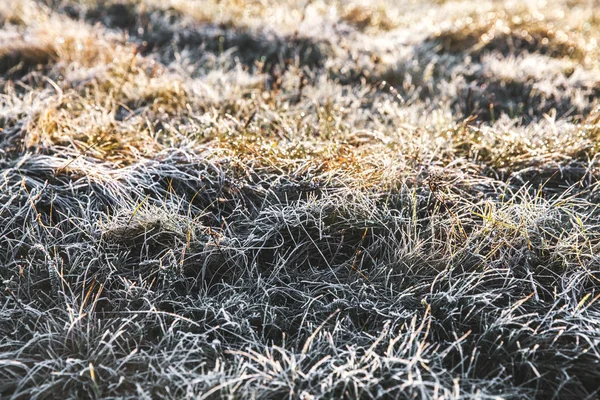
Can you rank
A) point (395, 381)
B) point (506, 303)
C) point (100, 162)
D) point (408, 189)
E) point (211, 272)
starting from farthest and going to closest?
point (100, 162) < point (408, 189) < point (211, 272) < point (506, 303) < point (395, 381)

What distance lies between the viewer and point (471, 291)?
7.30 ft

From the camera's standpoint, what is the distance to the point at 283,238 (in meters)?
2.48

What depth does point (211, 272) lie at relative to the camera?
2363 mm

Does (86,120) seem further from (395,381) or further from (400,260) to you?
(395,381)

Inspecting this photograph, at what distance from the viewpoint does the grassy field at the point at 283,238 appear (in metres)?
1.88

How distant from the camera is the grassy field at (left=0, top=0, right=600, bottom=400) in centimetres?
188

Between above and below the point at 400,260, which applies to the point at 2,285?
below

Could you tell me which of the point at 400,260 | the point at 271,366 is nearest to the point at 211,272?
the point at 271,366

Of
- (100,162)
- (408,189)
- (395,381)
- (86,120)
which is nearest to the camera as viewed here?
(395,381)

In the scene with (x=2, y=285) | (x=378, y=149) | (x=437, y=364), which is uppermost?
(x=378, y=149)

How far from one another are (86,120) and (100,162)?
0.49 m

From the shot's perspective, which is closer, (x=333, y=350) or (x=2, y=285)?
(x=333, y=350)

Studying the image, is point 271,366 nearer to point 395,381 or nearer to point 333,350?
point 333,350

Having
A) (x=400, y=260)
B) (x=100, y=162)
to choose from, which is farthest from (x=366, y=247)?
(x=100, y=162)
